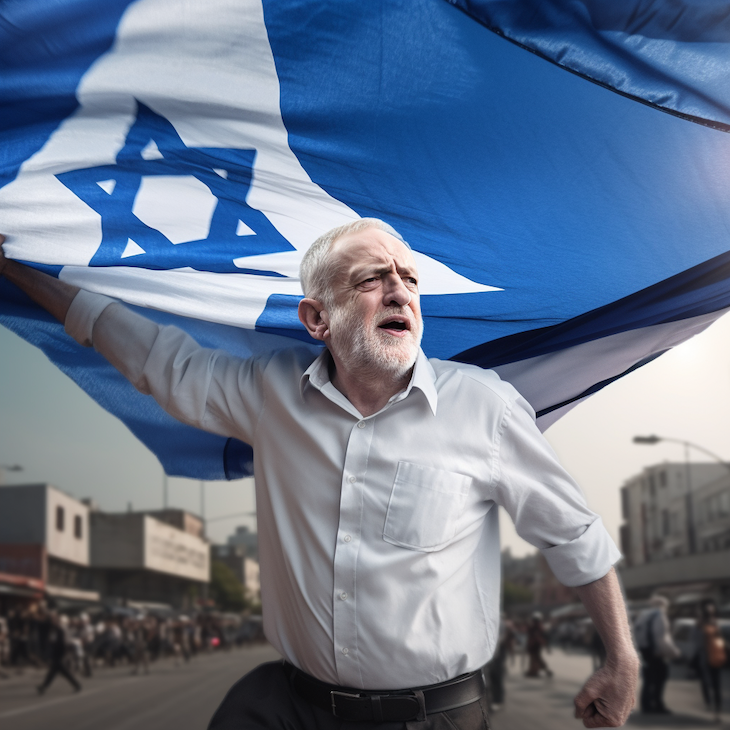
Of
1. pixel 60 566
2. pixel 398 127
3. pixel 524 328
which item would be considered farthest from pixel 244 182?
pixel 60 566

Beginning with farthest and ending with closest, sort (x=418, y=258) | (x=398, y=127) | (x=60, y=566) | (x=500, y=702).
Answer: (x=60, y=566) → (x=500, y=702) → (x=418, y=258) → (x=398, y=127)

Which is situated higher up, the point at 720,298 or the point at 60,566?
the point at 720,298

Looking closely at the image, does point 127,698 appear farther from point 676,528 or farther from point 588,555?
point 588,555

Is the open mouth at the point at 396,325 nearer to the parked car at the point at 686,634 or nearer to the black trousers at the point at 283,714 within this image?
the black trousers at the point at 283,714

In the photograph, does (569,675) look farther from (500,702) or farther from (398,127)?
(398,127)

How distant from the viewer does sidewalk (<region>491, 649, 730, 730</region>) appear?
50.8 ft

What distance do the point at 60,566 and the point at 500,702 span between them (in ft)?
39.5

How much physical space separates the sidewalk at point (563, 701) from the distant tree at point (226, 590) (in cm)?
794

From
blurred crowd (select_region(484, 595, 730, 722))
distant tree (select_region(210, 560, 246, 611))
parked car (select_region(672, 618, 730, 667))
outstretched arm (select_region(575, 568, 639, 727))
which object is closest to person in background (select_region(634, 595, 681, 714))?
blurred crowd (select_region(484, 595, 730, 722))

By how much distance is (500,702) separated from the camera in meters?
15.3

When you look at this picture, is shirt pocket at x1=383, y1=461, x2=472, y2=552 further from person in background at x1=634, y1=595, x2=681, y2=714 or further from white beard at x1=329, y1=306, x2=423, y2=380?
person in background at x1=634, y1=595, x2=681, y2=714

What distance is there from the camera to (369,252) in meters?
1.50

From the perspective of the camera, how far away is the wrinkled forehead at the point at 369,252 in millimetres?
1502

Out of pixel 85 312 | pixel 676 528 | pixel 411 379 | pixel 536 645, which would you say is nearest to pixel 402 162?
pixel 411 379
